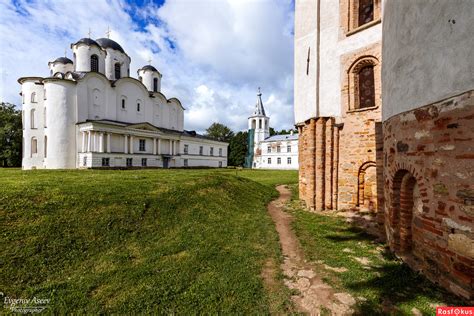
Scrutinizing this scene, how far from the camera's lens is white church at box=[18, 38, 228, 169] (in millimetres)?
27719

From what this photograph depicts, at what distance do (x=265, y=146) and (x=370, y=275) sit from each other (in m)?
56.2

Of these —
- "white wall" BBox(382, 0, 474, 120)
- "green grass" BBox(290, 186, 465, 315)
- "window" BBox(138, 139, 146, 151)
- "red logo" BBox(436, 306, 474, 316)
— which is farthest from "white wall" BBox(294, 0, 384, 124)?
"window" BBox(138, 139, 146, 151)

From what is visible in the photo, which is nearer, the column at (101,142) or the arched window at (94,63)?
the column at (101,142)

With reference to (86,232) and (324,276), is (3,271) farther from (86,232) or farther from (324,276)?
(324,276)

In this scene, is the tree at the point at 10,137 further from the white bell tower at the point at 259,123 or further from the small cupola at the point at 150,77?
the white bell tower at the point at 259,123

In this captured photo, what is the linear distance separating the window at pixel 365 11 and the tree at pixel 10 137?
4788 cm

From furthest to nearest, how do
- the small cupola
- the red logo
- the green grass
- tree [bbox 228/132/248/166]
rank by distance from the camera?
tree [bbox 228/132/248/166]
the small cupola
the green grass
the red logo

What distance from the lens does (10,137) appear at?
37.6 m

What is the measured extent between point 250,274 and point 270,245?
1680 millimetres

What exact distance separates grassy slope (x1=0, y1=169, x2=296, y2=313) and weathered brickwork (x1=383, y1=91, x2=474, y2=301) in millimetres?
2610

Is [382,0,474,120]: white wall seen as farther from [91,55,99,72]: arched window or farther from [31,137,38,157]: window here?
[91,55,99,72]: arched window

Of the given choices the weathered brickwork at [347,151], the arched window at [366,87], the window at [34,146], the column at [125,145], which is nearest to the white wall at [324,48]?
the weathered brickwork at [347,151]

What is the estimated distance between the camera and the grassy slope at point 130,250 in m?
3.78

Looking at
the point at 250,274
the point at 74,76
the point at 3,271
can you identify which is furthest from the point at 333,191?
the point at 74,76
